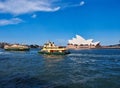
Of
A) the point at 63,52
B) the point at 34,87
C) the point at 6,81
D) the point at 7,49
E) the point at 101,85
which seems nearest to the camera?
the point at 34,87

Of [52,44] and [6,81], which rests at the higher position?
[52,44]

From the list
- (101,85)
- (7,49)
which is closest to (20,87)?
(101,85)

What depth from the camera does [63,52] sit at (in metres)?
83.6

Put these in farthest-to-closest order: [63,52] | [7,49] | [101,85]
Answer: [7,49] → [63,52] → [101,85]

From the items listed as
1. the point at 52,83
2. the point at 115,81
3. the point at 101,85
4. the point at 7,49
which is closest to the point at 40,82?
the point at 52,83

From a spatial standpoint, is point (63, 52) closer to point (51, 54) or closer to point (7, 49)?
point (51, 54)

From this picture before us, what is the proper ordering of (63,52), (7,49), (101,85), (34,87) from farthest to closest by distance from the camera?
(7,49)
(63,52)
(101,85)
(34,87)

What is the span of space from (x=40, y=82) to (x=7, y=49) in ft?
420

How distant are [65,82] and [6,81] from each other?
236 inches

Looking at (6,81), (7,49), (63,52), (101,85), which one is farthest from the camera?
(7,49)

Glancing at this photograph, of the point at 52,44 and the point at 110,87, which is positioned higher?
the point at 52,44

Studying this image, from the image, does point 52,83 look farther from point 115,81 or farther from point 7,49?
point 7,49

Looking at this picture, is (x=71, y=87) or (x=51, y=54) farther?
(x=51, y=54)

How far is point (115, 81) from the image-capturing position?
27922 millimetres
